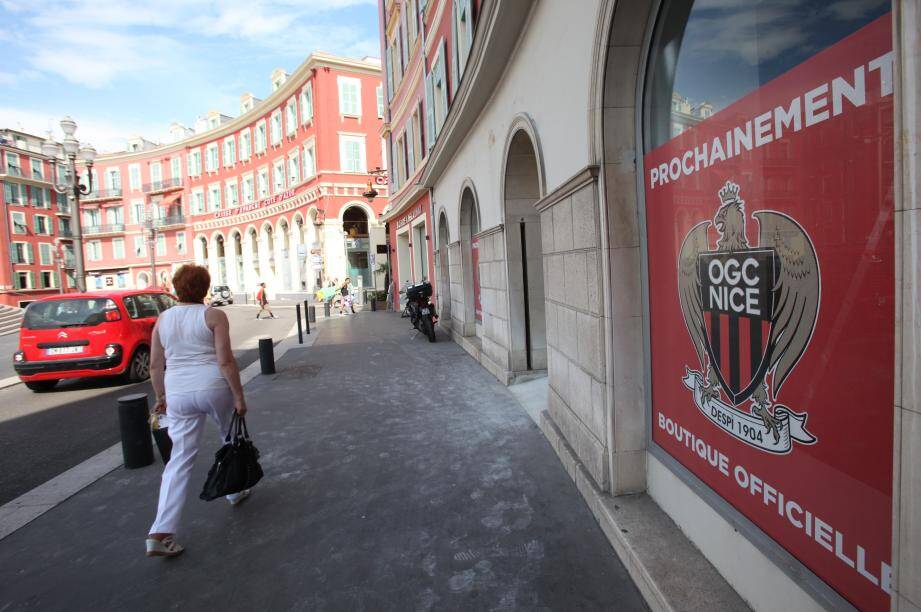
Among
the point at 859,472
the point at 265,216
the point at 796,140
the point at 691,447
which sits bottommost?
the point at 691,447

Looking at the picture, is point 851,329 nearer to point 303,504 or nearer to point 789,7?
point 789,7

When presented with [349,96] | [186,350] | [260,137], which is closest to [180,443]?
[186,350]

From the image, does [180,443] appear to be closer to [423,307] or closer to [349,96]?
[423,307]

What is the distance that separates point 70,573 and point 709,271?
3963mm

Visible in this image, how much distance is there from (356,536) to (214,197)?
48.8 meters

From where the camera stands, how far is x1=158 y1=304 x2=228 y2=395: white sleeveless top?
3.16 m

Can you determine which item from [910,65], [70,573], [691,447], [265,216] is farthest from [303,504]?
[265,216]

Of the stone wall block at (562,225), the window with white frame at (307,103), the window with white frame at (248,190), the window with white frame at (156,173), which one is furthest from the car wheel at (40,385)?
the window with white frame at (156,173)

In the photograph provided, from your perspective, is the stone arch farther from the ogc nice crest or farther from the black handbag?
the ogc nice crest

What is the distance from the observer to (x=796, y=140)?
1803mm

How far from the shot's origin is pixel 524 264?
6742 millimetres

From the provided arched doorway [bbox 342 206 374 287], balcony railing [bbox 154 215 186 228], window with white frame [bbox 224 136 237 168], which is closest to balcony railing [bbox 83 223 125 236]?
balcony railing [bbox 154 215 186 228]

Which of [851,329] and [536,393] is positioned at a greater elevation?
[851,329]

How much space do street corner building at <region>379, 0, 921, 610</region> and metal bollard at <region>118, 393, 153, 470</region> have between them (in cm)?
378
